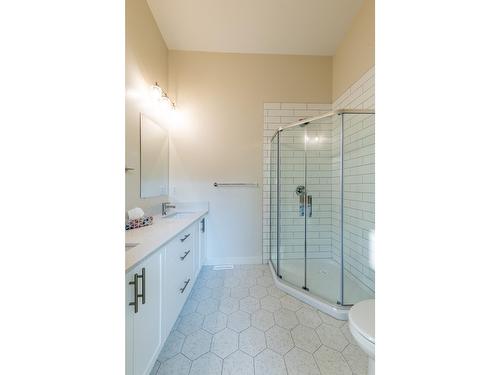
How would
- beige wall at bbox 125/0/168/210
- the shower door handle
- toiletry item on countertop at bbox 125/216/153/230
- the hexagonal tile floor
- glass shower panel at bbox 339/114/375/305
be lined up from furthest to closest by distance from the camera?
1. the shower door handle
2. glass shower panel at bbox 339/114/375/305
3. beige wall at bbox 125/0/168/210
4. toiletry item on countertop at bbox 125/216/153/230
5. the hexagonal tile floor

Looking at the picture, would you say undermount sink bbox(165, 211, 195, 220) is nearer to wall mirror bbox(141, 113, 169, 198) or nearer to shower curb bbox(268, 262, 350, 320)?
wall mirror bbox(141, 113, 169, 198)

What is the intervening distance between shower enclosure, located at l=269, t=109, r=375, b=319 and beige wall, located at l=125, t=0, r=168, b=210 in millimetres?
1519

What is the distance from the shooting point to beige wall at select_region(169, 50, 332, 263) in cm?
277

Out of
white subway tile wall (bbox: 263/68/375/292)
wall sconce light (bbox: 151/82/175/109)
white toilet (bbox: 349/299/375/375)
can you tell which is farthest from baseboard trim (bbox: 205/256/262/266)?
→ wall sconce light (bbox: 151/82/175/109)

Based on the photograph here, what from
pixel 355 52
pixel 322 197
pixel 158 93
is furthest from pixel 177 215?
pixel 355 52

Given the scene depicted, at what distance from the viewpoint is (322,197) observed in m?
2.71

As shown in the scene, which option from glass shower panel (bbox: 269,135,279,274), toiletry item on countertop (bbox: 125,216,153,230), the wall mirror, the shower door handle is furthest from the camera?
glass shower panel (bbox: 269,135,279,274)

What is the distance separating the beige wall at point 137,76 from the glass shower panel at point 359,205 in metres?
1.93

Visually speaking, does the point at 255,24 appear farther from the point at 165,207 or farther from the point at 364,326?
the point at 364,326

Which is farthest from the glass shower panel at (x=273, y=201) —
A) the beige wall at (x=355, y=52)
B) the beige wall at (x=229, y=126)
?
the beige wall at (x=355, y=52)

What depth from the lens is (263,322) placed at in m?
1.63
